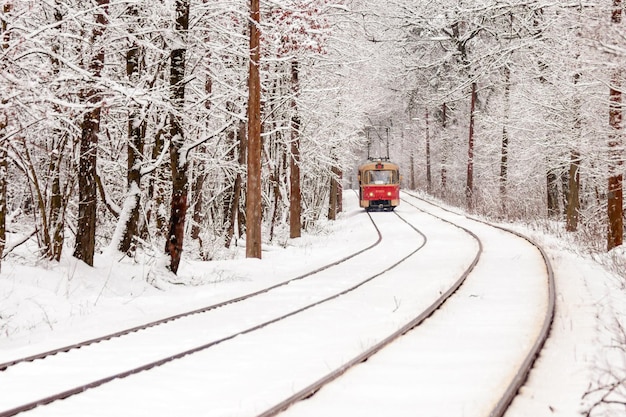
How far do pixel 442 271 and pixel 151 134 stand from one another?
837cm

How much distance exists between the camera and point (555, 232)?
21.3 metres

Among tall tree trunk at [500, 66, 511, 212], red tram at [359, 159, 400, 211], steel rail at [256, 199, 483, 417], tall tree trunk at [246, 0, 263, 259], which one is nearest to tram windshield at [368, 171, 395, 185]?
red tram at [359, 159, 400, 211]

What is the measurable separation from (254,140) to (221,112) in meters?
5.29

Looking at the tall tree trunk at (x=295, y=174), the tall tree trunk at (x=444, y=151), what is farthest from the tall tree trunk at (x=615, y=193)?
the tall tree trunk at (x=444, y=151)

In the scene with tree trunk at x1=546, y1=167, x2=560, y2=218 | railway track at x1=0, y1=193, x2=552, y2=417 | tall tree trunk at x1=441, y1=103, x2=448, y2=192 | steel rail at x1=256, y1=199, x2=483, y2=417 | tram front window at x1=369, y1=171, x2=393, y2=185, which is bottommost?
railway track at x1=0, y1=193, x2=552, y2=417

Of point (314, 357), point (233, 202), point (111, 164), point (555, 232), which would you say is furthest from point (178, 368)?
point (555, 232)

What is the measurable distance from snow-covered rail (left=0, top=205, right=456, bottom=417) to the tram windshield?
28.0 m

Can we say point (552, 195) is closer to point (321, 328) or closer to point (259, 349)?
point (321, 328)

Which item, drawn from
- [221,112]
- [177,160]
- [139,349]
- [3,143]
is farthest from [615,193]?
[3,143]

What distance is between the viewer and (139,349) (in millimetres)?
7293

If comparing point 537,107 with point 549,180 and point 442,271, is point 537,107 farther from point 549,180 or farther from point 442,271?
point 442,271

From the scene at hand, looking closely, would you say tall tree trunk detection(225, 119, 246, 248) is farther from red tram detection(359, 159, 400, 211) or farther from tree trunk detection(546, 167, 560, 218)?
red tram detection(359, 159, 400, 211)

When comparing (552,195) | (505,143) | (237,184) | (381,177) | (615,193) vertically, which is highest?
(505,143)

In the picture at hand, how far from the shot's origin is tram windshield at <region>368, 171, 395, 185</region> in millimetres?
40281
